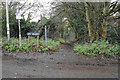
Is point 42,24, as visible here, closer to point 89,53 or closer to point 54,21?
point 54,21

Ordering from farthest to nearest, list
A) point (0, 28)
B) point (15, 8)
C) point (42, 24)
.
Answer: point (42, 24), point (15, 8), point (0, 28)

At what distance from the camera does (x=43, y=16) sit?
14.0 meters

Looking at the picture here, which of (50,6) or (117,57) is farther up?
(50,6)

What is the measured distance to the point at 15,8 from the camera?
12789 millimetres

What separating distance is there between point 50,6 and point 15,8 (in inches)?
165

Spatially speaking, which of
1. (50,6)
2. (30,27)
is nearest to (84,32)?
→ (50,6)

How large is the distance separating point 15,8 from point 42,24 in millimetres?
3687

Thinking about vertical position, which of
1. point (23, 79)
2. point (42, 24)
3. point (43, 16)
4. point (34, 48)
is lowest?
point (23, 79)

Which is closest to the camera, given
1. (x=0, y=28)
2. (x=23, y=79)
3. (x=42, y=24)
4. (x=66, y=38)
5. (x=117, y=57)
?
(x=23, y=79)

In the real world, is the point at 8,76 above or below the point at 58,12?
below

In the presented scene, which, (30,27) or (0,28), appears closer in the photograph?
(0,28)

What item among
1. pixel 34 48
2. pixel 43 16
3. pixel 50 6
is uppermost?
pixel 50 6

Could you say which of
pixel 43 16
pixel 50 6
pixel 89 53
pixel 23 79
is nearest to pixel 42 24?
pixel 43 16

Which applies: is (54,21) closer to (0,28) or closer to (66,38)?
(66,38)
